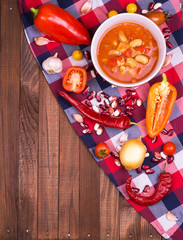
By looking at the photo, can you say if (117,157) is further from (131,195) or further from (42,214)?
(42,214)

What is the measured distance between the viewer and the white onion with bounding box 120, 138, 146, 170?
1.39 metres

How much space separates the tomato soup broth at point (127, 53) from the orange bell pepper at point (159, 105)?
0.35 ft

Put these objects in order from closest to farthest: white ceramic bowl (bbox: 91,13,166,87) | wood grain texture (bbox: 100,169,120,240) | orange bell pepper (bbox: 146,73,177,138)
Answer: white ceramic bowl (bbox: 91,13,166,87) → orange bell pepper (bbox: 146,73,177,138) → wood grain texture (bbox: 100,169,120,240)

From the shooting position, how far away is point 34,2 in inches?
57.4

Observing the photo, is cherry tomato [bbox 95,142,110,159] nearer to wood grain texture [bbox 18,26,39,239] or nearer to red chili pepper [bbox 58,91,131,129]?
red chili pepper [bbox 58,91,131,129]

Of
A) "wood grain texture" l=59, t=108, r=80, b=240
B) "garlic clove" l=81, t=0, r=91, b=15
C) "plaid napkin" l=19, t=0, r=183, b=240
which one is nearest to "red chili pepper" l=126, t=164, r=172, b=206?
"plaid napkin" l=19, t=0, r=183, b=240

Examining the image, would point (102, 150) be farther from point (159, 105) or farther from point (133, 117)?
point (159, 105)

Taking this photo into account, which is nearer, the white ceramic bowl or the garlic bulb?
the white ceramic bowl

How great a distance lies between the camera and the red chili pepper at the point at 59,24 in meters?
1.37

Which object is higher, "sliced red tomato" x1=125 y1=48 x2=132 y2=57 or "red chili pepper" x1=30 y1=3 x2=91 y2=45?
"red chili pepper" x1=30 y1=3 x2=91 y2=45

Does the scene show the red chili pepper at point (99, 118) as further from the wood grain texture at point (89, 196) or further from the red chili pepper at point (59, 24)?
the red chili pepper at point (59, 24)

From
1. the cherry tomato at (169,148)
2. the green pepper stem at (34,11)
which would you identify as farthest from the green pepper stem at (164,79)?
the green pepper stem at (34,11)

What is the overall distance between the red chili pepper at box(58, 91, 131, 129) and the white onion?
3.5 inches

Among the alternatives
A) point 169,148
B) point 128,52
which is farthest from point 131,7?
point 169,148
